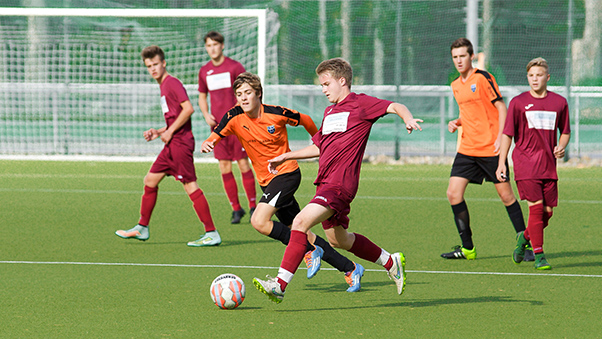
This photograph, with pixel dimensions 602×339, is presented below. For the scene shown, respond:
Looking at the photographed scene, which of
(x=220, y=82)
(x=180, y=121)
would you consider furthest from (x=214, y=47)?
(x=180, y=121)

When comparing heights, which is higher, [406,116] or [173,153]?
[406,116]

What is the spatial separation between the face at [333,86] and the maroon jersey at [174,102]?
2739 millimetres

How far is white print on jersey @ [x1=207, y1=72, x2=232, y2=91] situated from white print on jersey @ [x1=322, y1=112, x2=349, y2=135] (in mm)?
4392

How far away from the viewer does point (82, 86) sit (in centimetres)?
1972

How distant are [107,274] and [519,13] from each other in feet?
51.7

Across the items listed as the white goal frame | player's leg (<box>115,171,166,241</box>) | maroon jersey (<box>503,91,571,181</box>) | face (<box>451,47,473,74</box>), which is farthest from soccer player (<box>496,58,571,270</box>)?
the white goal frame

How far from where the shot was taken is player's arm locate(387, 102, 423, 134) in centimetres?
449

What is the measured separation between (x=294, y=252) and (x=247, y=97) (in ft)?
5.25

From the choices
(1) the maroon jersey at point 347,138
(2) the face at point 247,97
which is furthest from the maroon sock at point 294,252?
(2) the face at point 247,97

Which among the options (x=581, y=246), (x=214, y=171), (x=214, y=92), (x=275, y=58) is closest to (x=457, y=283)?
(x=581, y=246)

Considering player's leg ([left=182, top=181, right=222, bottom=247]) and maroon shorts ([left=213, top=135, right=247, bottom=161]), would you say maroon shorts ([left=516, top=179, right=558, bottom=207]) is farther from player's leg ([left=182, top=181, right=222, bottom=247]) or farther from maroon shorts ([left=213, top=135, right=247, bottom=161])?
maroon shorts ([left=213, top=135, right=247, bottom=161])

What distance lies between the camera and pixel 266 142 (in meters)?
6.11

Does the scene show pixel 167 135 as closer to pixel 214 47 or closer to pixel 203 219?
pixel 203 219

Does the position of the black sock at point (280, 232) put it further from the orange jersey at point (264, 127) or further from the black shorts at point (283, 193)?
the orange jersey at point (264, 127)
